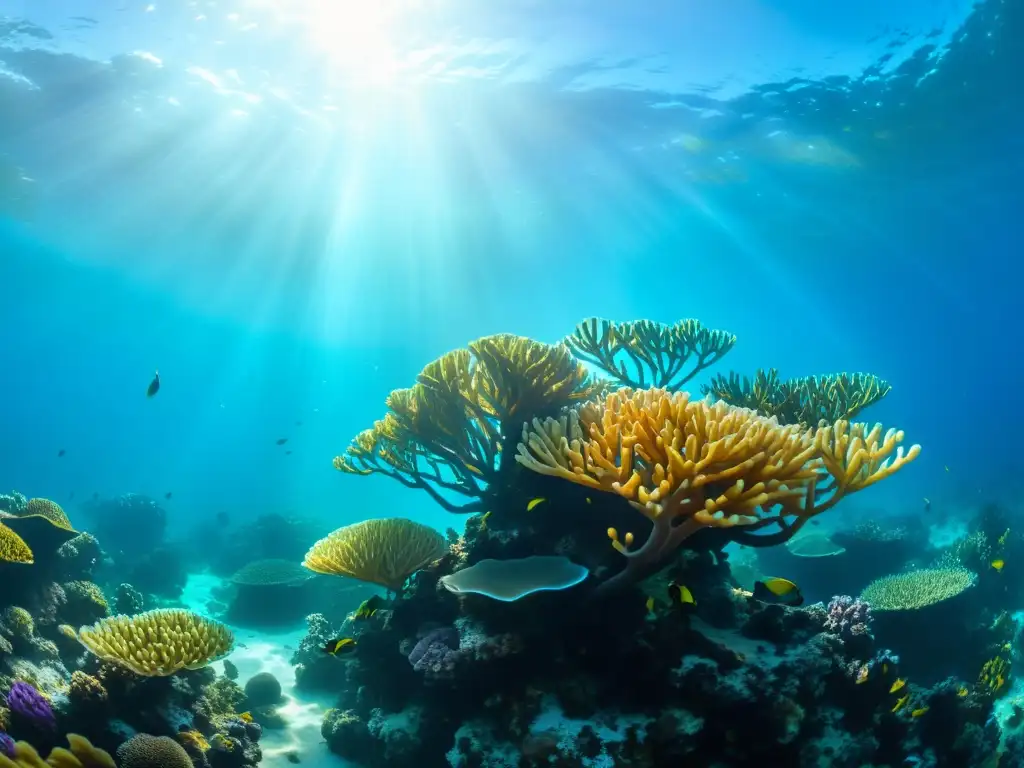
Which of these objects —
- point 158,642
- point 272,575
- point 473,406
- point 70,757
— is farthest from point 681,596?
point 272,575

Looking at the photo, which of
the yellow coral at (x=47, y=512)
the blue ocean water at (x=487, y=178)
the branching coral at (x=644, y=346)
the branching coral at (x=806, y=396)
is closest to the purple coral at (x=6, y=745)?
the blue ocean water at (x=487, y=178)

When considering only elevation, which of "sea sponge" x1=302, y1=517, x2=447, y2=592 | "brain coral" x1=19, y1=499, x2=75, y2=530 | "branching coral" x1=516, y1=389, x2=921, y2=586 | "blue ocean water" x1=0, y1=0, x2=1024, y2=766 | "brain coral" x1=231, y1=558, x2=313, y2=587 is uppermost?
"blue ocean water" x1=0, y1=0, x2=1024, y2=766

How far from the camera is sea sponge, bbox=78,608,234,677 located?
191 inches

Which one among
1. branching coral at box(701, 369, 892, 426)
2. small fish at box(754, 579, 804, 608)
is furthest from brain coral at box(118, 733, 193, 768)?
branching coral at box(701, 369, 892, 426)

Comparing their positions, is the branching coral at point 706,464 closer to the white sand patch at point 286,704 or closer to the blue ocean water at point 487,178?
the blue ocean water at point 487,178

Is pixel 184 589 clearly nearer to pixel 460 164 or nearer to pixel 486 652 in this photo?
pixel 486 652

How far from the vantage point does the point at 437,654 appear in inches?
183

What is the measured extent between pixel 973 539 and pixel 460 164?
2505cm

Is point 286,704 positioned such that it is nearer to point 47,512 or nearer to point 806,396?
point 47,512

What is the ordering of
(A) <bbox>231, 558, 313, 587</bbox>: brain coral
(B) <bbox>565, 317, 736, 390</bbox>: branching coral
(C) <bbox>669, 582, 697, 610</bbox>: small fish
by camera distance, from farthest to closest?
(A) <bbox>231, 558, 313, 587</bbox>: brain coral, (B) <bbox>565, 317, 736, 390</bbox>: branching coral, (C) <bbox>669, 582, 697, 610</bbox>: small fish

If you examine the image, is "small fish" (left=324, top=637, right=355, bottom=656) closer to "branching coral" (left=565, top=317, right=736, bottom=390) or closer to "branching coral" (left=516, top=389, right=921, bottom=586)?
"branching coral" (left=516, top=389, right=921, bottom=586)

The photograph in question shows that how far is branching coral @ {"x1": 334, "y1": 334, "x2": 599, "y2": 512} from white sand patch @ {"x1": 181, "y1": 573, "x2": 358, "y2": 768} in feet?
10.0

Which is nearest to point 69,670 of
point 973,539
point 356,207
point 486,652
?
point 486,652

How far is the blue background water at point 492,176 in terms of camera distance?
60.9ft
